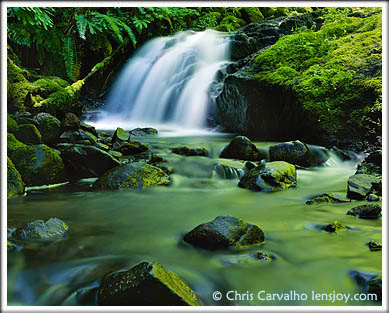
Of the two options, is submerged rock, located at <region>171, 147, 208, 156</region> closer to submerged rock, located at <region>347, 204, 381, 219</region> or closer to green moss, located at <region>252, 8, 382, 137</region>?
green moss, located at <region>252, 8, 382, 137</region>

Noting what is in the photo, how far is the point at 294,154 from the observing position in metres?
4.80

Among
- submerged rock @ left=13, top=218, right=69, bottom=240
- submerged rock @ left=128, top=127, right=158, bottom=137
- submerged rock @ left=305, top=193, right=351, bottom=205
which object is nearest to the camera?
submerged rock @ left=13, top=218, right=69, bottom=240

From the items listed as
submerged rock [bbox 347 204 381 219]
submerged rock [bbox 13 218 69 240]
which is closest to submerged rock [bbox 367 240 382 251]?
submerged rock [bbox 347 204 381 219]

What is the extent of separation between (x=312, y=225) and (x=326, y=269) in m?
0.74

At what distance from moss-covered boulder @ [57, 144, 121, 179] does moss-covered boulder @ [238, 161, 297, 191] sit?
5.66ft

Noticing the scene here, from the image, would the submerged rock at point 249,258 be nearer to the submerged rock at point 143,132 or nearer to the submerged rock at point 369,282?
the submerged rock at point 369,282

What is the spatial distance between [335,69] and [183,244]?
4.46m

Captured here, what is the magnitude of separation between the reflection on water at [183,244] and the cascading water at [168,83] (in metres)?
4.20

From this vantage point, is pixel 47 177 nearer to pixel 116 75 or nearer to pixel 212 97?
pixel 212 97

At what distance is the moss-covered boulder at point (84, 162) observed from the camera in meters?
4.20

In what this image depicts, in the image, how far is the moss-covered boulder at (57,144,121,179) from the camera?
4199 mm

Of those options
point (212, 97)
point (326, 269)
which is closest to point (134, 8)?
point (326, 269)

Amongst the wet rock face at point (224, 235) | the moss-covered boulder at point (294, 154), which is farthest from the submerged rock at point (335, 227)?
the moss-covered boulder at point (294, 154)

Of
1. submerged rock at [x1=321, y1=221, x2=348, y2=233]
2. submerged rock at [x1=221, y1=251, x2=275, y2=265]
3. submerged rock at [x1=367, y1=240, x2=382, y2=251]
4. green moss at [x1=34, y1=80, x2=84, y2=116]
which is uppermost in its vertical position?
green moss at [x1=34, y1=80, x2=84, y2=116]
